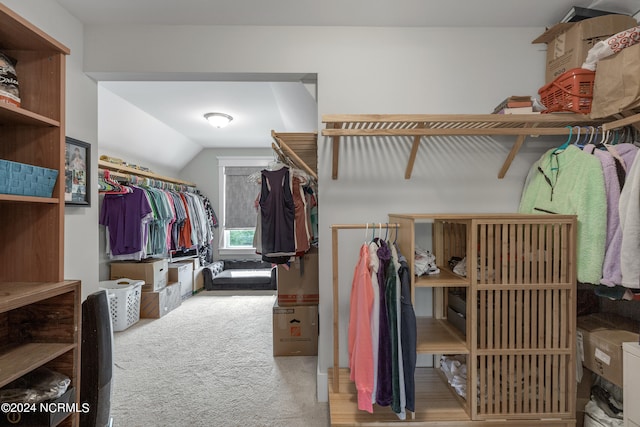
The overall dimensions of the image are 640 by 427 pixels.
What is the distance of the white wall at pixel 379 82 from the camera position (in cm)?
204

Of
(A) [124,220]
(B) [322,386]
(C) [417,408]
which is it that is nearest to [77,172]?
(A) [124,220]

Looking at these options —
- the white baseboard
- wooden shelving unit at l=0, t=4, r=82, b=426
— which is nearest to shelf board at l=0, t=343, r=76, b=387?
wooden shelving unit at l=0, t=4, r=82, b=426

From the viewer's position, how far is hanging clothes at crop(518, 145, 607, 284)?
156 centimetres

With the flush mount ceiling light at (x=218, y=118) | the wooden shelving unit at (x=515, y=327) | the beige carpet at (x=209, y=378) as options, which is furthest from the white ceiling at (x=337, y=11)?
the beige carpet at (x=209, y=378)

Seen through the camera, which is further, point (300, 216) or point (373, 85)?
point (300, 216)

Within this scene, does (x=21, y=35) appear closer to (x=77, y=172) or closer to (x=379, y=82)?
(x=77, y=172)

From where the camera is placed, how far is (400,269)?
1.57 meters

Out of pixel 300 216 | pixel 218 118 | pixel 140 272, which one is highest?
pixel 218 118

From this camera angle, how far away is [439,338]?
1.74m

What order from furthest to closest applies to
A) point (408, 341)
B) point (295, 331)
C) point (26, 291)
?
point (295, 331) < point (408, 341) < point (26, 291)

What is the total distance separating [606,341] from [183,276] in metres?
4.44

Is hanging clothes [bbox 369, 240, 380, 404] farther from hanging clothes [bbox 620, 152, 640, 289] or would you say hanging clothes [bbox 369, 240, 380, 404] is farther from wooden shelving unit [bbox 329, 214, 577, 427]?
hanging clothes [bbox 620, 152, 640, 289]

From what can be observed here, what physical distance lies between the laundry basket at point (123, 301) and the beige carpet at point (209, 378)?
107 millimetres

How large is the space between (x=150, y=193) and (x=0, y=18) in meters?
2.87
